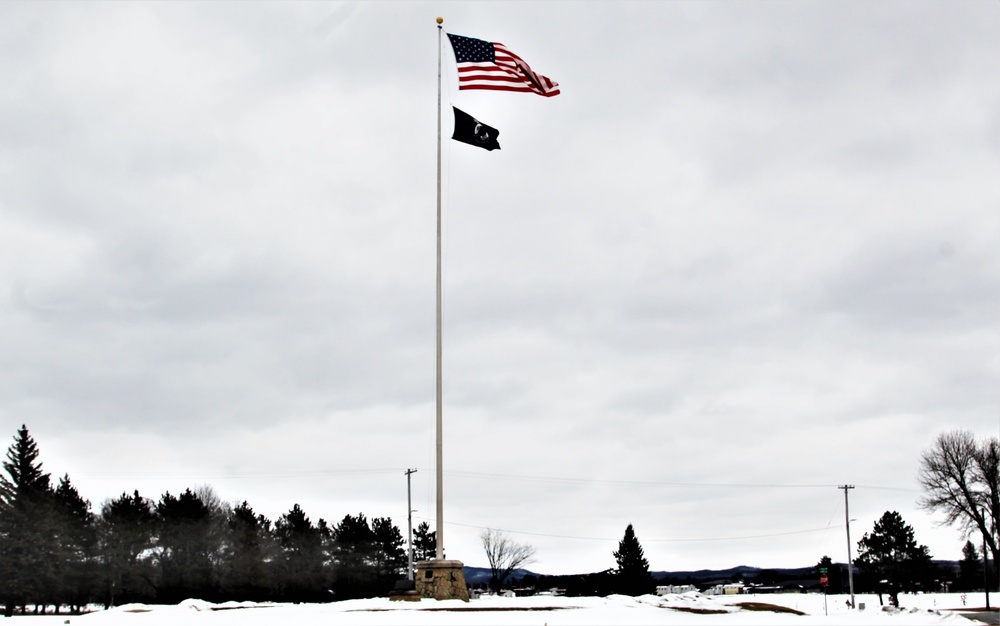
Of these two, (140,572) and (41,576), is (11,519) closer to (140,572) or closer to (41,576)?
(41,576)

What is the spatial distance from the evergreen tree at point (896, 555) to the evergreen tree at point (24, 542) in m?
84.3

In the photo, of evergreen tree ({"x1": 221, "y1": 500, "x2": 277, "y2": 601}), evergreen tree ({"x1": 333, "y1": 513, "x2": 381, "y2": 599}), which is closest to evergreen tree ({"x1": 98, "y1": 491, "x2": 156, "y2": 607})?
evergreen tree ({"x1": 221, "y1": 500, "x2": 277, "y2": 601})

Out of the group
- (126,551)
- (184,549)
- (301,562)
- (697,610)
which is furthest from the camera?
(301,562)

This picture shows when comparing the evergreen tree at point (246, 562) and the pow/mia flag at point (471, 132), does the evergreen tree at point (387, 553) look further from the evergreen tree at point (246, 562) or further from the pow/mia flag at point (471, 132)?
the pow/mia flag at point (471, 132)

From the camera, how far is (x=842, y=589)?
403 ft

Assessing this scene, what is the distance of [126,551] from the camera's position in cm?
Answer: 7112

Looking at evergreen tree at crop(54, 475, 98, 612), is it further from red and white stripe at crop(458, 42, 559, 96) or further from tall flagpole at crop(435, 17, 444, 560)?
red and white stripe at crop(458, 42, 559, 96)

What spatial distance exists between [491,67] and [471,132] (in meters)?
2.38

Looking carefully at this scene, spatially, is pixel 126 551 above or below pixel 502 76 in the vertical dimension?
below

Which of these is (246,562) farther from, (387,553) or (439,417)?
(439,417)

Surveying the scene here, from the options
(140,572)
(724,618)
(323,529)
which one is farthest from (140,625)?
(323,529)

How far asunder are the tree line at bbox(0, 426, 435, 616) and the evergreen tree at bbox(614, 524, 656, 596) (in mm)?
27173

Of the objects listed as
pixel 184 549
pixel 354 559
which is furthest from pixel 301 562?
pixel 184 549

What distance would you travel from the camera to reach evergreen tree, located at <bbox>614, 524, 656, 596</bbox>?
102 m
